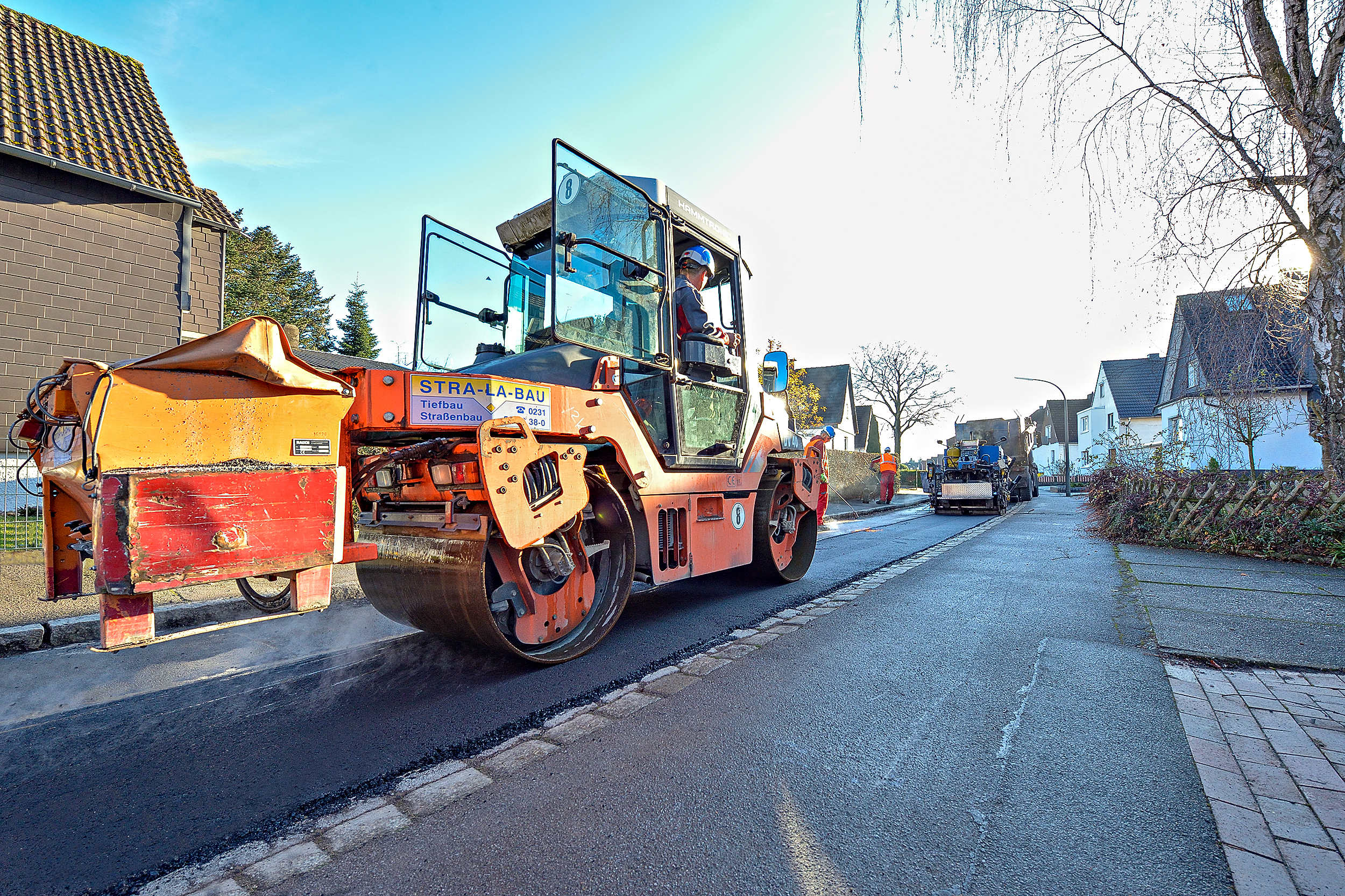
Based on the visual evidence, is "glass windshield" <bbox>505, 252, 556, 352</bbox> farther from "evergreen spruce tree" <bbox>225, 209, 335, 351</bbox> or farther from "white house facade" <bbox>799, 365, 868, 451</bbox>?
"white house facade" <bbox>799, 365, 868, 451</bbox>

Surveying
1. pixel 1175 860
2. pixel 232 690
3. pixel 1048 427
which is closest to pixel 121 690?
pixel 232 690

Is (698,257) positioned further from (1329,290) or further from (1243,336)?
(1329,290)

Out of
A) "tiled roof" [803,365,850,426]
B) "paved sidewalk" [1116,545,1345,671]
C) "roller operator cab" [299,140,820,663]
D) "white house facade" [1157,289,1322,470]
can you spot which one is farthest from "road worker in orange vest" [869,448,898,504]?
"tiled roof" [803,365,850,426]

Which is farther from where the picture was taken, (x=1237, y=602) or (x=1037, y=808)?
(x=1237, y=602)

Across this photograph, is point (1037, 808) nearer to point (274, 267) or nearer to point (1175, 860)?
point (1175, 860)

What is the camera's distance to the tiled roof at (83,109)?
9.93 metres

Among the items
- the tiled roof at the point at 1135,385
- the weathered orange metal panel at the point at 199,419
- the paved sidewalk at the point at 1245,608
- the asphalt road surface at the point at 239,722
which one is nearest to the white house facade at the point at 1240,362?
the paved sidewalk at the point at 1245,608

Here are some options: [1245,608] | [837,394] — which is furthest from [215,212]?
[837,394]

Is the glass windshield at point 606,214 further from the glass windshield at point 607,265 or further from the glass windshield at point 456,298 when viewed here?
the glass windshield at point 456,298

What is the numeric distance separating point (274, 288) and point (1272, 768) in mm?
40312

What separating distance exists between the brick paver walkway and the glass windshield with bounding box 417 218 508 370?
475 centimetres

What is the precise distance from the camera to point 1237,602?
5.48 meters

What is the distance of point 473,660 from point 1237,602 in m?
6.13

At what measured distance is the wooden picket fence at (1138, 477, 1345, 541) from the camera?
7.97 m
